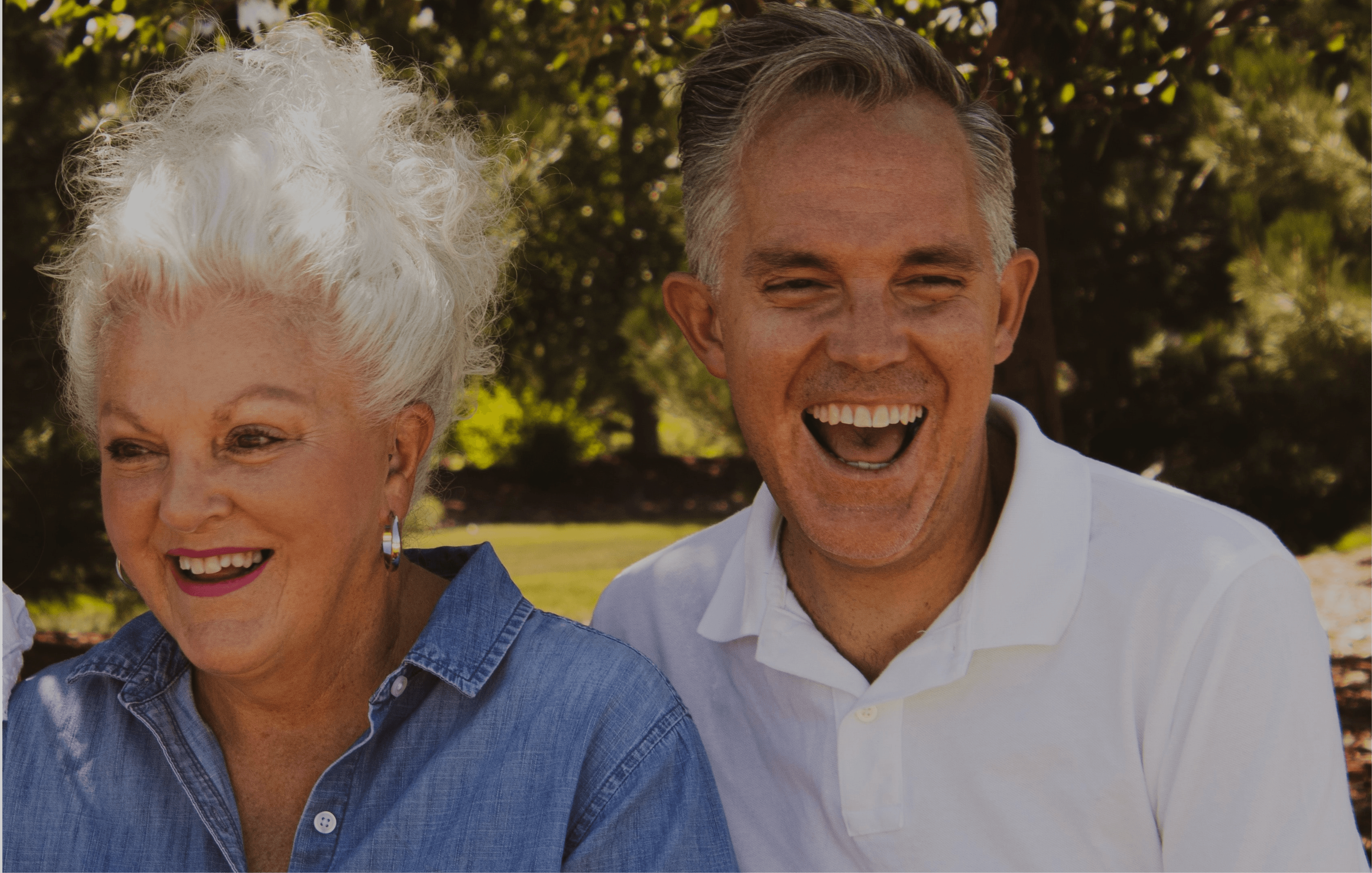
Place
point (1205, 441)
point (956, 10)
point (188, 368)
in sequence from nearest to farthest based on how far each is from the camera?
point (188, 368) < point (956, 10) < point (1205, 441)

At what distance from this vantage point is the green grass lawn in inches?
341

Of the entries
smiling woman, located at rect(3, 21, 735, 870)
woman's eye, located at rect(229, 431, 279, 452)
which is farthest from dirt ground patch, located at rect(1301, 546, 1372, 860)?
woman's eye, located at rect(229, 431, 279, 452)

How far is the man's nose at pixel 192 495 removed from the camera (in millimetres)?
1724

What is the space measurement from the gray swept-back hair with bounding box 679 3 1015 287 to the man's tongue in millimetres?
357

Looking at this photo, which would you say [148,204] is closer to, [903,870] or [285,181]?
[285,181]

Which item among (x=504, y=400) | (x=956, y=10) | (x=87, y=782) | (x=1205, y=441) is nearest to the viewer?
(x=87, y=782)

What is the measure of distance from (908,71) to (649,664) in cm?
115

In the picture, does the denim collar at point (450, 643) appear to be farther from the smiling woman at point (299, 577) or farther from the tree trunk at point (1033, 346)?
the tree trunk at point (1033, 346)

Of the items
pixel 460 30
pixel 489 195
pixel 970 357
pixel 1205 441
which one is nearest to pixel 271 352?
pixel 489 195

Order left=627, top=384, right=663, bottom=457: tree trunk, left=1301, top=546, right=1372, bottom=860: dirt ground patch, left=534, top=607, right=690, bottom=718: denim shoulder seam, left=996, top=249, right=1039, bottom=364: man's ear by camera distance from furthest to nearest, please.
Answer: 1. left=627, top=384, right=663, bottom=457: tree trunk
2. left=1301, top=546, right=1372, bottom=860: dirt ground patch
3. left=996, top=249, right=1039, bottom=364: man's ear
4. left=534, top=607, right=690, bottom=718: denim shoulder seam

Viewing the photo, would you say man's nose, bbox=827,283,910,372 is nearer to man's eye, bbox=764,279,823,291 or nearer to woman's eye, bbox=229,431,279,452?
man's eye, bbox=764,279,823,291

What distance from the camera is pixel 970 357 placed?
2.11 metres

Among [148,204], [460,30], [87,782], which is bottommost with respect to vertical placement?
[87,782]

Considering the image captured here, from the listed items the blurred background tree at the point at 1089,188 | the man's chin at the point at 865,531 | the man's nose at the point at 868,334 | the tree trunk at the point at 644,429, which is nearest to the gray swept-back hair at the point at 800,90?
the man's nose at the point at 868,334
